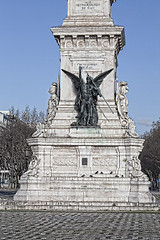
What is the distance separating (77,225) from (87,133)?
13020 millimetres

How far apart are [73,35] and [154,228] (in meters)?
18.5

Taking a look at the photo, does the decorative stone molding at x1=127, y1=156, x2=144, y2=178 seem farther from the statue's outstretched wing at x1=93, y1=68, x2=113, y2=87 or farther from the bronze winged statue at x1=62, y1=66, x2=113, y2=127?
the statue's outstretched wing at x1=93, y1=68, x2=113, y2=87

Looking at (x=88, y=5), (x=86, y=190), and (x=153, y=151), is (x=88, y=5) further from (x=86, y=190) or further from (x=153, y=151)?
(x=153, y=151)

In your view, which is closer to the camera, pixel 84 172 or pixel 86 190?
pixel 86 190

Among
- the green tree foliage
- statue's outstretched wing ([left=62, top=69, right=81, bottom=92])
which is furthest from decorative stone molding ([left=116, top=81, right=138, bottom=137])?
the green tree foliage

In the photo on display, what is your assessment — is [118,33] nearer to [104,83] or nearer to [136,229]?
[104,83]

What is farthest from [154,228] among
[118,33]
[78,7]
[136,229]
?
[78,7]

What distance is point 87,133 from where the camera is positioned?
107 ft

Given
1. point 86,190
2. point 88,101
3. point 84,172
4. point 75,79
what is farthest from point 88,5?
point 86,190

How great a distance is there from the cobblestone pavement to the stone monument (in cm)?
410

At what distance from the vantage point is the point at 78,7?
3556cm

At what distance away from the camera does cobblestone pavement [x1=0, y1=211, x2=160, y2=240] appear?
1681cm

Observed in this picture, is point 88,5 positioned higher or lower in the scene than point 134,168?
higher

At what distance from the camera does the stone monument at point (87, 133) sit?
102ft
